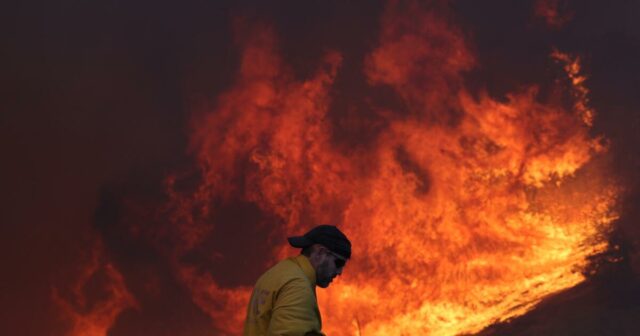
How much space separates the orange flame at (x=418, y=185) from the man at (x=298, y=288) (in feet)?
29.0

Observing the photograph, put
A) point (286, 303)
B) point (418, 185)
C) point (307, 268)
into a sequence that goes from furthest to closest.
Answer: point (418, 185) → point (307, 268) → point (286, 303)

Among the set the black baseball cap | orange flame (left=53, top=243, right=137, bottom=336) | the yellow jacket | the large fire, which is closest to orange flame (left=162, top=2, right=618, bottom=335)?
the large fire

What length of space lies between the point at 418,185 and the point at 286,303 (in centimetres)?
995

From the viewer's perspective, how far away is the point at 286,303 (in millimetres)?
2373

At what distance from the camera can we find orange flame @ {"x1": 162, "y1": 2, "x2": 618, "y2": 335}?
439 inches

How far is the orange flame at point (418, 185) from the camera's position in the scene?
11.1 m

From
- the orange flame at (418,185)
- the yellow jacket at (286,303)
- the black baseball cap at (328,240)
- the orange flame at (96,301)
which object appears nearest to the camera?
the yellow jacket at (286,303)

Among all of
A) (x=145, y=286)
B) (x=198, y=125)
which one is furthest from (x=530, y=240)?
(x=145, y=286)

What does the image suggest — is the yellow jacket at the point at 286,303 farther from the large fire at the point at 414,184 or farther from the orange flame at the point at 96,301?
the orange flame at the point at 96,301

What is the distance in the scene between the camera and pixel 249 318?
2.58 meters

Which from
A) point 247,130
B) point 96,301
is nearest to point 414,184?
point 247,130

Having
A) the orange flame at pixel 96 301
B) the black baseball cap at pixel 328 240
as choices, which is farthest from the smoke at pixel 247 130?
the black baseball cap at pixel 328 240

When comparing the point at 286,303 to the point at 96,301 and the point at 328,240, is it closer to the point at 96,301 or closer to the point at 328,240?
the point at 328,240

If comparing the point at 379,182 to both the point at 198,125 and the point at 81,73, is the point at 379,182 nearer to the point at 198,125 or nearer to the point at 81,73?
the point at 198,125
